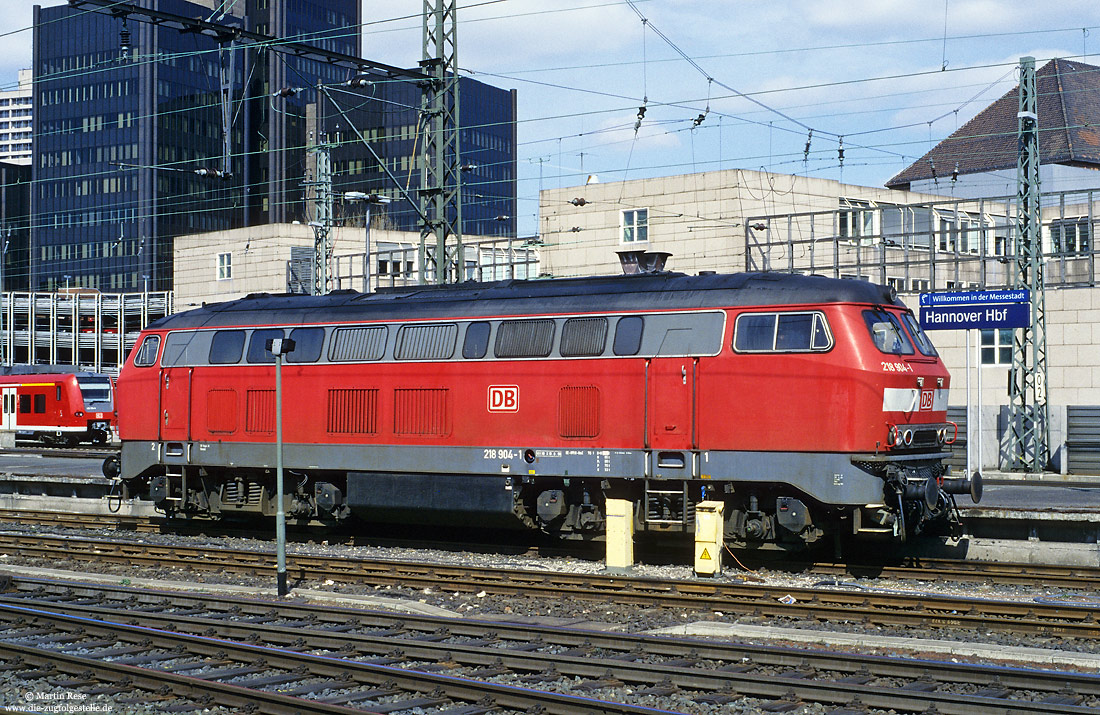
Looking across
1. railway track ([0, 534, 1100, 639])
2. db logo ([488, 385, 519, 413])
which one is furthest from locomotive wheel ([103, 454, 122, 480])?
db logo ([488, 385, 519, 413])

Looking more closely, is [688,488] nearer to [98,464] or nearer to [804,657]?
[804,657]

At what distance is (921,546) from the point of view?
66.0ft

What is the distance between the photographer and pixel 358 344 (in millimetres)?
21453

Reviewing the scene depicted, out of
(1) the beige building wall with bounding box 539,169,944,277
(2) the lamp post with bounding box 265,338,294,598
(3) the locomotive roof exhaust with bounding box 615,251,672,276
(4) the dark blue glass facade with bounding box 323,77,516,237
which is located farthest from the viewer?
(4) the dark blue glass facade with bounding box 323,77,516,237

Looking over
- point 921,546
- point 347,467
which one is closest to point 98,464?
point 347,467

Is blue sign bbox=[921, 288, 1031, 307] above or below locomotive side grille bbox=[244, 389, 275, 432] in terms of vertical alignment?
above

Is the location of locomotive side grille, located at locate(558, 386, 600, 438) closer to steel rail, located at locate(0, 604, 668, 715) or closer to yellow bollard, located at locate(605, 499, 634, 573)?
yellow bollard, located at locate(605, 499, 634, 573)

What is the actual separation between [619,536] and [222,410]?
8.61m

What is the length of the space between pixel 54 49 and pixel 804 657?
456 feet

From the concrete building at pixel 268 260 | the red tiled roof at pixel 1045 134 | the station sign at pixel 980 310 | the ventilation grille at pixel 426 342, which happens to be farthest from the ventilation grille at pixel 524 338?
the red tiled roof at pixel 1045 134

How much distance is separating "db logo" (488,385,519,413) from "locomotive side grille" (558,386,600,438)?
31.9 inches

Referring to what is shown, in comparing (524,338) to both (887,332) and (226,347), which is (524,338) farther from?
(226,347)

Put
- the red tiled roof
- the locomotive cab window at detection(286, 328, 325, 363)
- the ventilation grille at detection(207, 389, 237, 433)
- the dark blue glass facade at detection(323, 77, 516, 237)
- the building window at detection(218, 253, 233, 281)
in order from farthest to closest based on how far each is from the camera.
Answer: the dark blue glass facade at detection(323, 77, 516, 237)
the red tiled roof
the building window at detection(218, 253, 233, 281)
the ventilation grille at detection(207, 389, 237, 433)
the locomotive cab window at detection(286, 328, 325, 363)

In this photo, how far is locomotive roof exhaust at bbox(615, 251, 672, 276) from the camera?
20.8 metres
